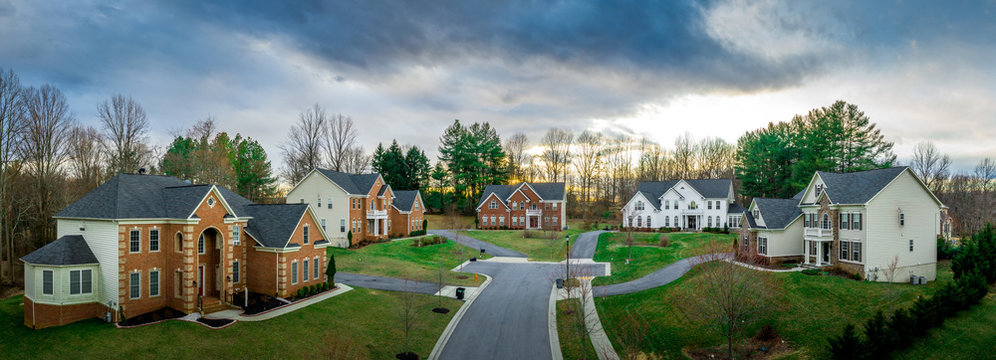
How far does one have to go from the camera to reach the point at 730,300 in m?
18.9

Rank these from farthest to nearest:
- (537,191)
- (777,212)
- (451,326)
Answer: (537,191), (777,212), (451,326)

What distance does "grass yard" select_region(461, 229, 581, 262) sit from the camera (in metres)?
47.0

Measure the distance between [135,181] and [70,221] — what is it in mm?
3478

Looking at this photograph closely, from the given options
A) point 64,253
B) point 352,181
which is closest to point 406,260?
point 352,181

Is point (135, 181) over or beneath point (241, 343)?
over

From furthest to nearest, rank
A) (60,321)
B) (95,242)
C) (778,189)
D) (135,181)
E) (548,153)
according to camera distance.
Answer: (548,153), (778,189), (135,181), (95,242), (60,321)

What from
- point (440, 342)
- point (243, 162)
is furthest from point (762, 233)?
point (243, 162)

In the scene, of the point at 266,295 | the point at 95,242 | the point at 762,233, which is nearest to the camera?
the point at 95,242

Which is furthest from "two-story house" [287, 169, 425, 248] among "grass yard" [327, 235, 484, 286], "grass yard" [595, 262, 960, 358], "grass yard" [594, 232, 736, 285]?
"grass yard" [595, 262, 960, 358]

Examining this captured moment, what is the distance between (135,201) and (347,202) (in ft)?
82.6

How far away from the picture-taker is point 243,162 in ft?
226

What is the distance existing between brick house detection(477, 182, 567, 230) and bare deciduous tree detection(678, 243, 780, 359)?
41916 mm

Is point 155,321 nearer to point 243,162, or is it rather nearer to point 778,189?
point 243,162

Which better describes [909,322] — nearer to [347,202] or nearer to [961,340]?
[961,340]
